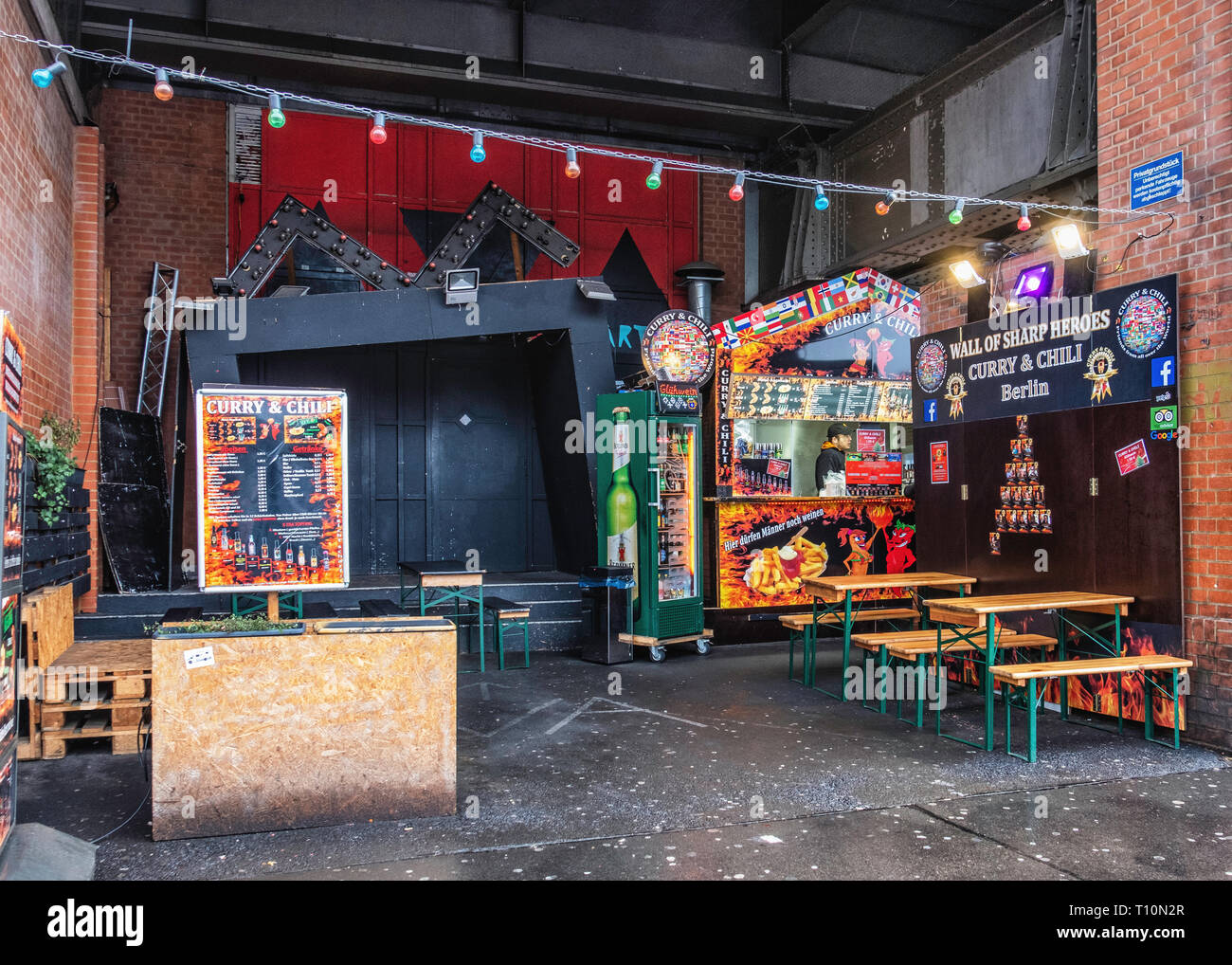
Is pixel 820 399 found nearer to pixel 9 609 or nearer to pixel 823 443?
pixel 823 443

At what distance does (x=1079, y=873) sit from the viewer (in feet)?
12.3

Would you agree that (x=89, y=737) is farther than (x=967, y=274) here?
No

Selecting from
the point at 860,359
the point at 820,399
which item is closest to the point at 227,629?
the point at 820,399

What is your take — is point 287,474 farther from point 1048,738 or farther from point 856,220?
point 856,220

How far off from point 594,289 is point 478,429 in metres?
2.63

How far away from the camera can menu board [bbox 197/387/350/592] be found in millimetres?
4645

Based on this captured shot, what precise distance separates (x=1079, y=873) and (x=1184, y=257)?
13.6ft

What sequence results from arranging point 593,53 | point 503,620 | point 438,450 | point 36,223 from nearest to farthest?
point 36,223, point 503,620, point 593,53, point 438,450

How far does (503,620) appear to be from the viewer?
27.5 ft

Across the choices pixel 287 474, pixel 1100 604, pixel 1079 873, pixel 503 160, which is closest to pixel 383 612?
pixel 287 474

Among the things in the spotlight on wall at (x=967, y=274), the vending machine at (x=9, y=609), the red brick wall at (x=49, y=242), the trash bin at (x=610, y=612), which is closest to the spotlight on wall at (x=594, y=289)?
the trash bin at (x=610, y=612)

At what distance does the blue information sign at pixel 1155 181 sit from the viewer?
19.6 feet

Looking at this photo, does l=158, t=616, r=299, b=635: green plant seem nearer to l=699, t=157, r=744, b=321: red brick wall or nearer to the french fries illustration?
the french fries illustration

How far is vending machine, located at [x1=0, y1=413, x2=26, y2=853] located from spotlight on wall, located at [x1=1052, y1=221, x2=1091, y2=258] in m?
6.37
